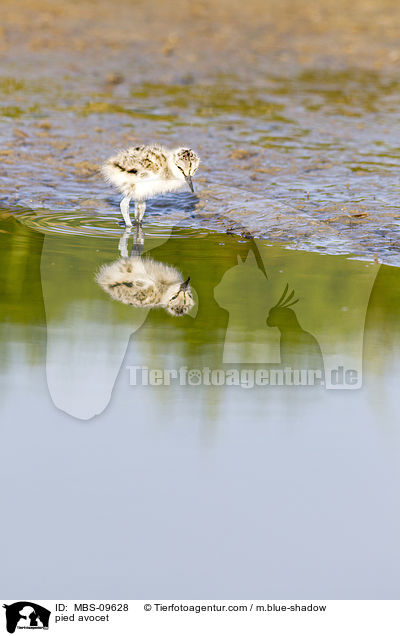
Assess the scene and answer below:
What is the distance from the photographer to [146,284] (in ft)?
20.4

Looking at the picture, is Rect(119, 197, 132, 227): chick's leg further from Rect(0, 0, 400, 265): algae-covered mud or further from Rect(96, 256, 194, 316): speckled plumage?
Rect(96, 256, 194, 316): speckled plumage

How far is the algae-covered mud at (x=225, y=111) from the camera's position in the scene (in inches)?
308

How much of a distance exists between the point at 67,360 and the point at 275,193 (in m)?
3.68

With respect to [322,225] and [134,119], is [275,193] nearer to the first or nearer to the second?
[322,225]

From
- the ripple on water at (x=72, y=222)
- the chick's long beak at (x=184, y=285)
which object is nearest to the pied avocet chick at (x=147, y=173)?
the ripple on water at (x=72, y=222)

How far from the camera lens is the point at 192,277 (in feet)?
21.2

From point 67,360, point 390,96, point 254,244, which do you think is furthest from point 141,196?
point 390,96
